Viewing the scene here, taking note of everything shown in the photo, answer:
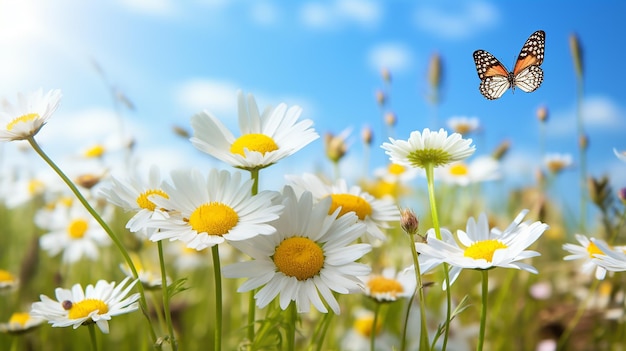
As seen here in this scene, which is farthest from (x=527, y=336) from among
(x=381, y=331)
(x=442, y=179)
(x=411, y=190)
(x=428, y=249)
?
(x=428, y=249)

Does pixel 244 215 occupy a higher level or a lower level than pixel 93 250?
higher

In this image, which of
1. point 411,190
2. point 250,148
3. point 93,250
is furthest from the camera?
point 411,190

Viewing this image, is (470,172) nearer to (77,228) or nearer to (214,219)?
(77,228)

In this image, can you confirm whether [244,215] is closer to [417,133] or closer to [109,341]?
[417,133]

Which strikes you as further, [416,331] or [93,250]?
[93,250]

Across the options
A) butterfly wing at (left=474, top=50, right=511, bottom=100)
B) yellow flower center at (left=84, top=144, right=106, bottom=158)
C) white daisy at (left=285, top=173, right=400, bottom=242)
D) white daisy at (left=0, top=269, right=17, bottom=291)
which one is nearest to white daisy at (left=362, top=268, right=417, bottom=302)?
white daisy at (left=285, top=173, right=400, bottom=242)

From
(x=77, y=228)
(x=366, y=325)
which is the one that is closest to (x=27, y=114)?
(x=366, y=325)
